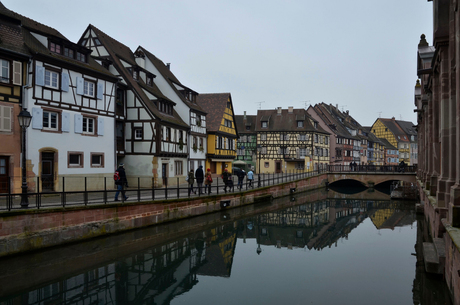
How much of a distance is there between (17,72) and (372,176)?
38.2 meters

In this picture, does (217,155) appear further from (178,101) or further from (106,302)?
(106,302)

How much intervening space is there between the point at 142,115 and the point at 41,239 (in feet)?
47.8

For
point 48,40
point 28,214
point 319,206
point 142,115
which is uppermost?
point 48,40

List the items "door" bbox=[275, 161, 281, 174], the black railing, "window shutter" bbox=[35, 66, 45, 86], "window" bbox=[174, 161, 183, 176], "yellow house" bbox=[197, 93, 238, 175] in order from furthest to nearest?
"door" bbox=[275, 161, 281, 174], "yellow house" bbox=[197, 93, 238, 175], "window" bbox=[174, 161, 183, 176], "window shutter" bbox=[35, 66, 45, 86], the black railing

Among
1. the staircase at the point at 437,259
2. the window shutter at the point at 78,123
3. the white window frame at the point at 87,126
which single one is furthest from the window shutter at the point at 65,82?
the staircase at the point at 437,259

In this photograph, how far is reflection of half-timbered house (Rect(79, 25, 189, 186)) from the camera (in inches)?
1038

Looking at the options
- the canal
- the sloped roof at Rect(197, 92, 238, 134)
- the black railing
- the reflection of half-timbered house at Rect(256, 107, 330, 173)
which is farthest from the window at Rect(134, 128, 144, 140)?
the reflection of half-timbered house at Rect(256, 107, 330, 173)

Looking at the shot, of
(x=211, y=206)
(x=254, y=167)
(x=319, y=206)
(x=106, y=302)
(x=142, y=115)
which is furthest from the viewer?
(x=254, y=167)

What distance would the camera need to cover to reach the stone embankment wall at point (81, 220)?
12.4 m

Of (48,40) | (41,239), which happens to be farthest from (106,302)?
(48,40)

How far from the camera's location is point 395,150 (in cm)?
8794

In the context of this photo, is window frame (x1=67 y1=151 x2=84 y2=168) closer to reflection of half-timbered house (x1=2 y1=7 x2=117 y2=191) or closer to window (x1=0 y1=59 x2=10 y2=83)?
reflection of half-timbered house (x1=2 y1=7 x2=117 y2=191)

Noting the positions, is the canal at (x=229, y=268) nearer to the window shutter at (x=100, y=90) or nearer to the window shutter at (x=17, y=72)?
the window shutter at (x=17, y=72)

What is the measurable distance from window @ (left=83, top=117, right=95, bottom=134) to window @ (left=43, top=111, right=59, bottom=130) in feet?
5.99
